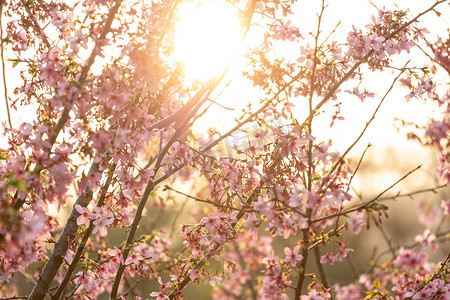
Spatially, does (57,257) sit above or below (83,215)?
below

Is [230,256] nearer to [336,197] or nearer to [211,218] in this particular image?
[211,218]

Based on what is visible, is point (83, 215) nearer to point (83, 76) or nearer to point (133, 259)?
point (133, 259)

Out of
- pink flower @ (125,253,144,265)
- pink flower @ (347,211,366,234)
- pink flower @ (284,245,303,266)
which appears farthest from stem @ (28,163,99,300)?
pink flower @ (347,211,366,234)

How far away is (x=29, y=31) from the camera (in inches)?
181

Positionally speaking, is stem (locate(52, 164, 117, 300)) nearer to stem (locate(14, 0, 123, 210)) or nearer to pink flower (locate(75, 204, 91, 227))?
pink flower (locate(75, 204, 91, 227))

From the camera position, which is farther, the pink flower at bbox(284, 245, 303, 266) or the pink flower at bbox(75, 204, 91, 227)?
the pink flower at bbox(75, 204, 91, 227)

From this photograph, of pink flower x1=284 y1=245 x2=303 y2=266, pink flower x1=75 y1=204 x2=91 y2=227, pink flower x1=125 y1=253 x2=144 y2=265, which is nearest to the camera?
pink flower x1=284 y1=245 x2=303 y2=266

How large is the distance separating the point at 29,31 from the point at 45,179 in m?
2.04

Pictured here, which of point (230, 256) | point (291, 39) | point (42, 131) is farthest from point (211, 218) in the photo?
point (230, 256)

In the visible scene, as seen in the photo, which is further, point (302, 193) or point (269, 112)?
point (269, 112)

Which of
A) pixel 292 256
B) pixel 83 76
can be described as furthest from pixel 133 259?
pixel 83 76

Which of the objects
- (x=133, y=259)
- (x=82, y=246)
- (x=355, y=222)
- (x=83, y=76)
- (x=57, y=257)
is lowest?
(x=57, y=257)

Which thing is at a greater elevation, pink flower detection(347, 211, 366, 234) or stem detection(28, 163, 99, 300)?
pink flower detection(347, 211, 366, 234)

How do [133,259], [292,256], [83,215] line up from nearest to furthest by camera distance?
[292,256] → [83,215] → [133,259]
